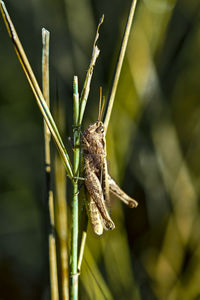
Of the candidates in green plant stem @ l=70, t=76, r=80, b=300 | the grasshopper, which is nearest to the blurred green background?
the grasshopper

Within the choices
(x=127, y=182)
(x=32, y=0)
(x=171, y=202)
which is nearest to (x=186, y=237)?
(x=171, y=202)

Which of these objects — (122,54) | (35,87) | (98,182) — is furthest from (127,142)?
(35,87)

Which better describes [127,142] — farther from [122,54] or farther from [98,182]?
[122,54]

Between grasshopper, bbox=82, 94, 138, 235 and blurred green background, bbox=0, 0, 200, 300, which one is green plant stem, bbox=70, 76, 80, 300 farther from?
blurred green background, bbox=0, 0, 200, 300

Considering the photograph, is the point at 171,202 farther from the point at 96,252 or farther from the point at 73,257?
the point at 73,257

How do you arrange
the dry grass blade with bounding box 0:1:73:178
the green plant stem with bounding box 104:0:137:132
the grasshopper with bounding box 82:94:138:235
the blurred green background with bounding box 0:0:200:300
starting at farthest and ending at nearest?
the blurred green background with bounding box 0:0:200:300 < the grasshopper with bounding box 82:94:138:235 < the green plant stem with bounding box 104:0:137:132 < the dry grass blade with bounding box 0:1:73:178

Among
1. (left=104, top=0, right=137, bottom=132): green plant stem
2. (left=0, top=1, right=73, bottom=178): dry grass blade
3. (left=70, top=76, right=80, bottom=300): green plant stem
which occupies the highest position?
(left=104, top=0, right=137, bottom=132): green plant stem
